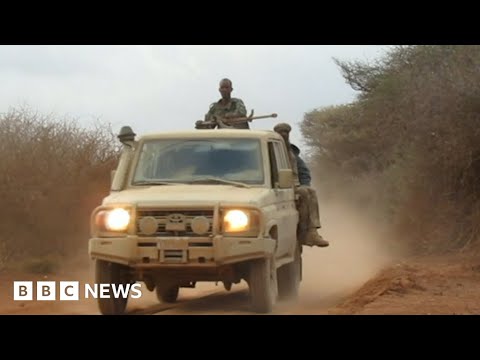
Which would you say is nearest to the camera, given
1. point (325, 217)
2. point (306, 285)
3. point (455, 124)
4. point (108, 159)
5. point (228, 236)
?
point (228, 236)

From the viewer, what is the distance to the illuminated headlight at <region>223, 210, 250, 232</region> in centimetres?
962

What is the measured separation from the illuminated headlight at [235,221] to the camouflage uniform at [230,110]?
11.6 ft

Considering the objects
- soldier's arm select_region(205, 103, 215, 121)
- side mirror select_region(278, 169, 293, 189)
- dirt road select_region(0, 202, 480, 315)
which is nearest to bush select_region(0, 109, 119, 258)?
dirt road select_region(0, 202, 480, 315)

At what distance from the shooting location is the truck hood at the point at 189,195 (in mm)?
9633

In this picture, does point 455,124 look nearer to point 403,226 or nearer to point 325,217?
point 403,226

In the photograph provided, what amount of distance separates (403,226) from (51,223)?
7700 millimetres

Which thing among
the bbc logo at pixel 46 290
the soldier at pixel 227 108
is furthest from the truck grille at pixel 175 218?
the soldier at pixel 227 108

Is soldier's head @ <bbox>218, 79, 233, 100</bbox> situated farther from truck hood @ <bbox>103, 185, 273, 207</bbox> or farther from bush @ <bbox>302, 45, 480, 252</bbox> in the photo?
bush @ <bbox>302, 45, 480, 252</bbox>

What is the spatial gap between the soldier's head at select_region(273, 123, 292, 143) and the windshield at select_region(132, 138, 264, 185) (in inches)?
66.5

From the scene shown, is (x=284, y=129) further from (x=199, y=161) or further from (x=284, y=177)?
(x=199, y=161)

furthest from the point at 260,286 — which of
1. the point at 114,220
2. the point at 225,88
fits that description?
the point at 225,88

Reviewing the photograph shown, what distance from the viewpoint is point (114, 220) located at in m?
9.74
